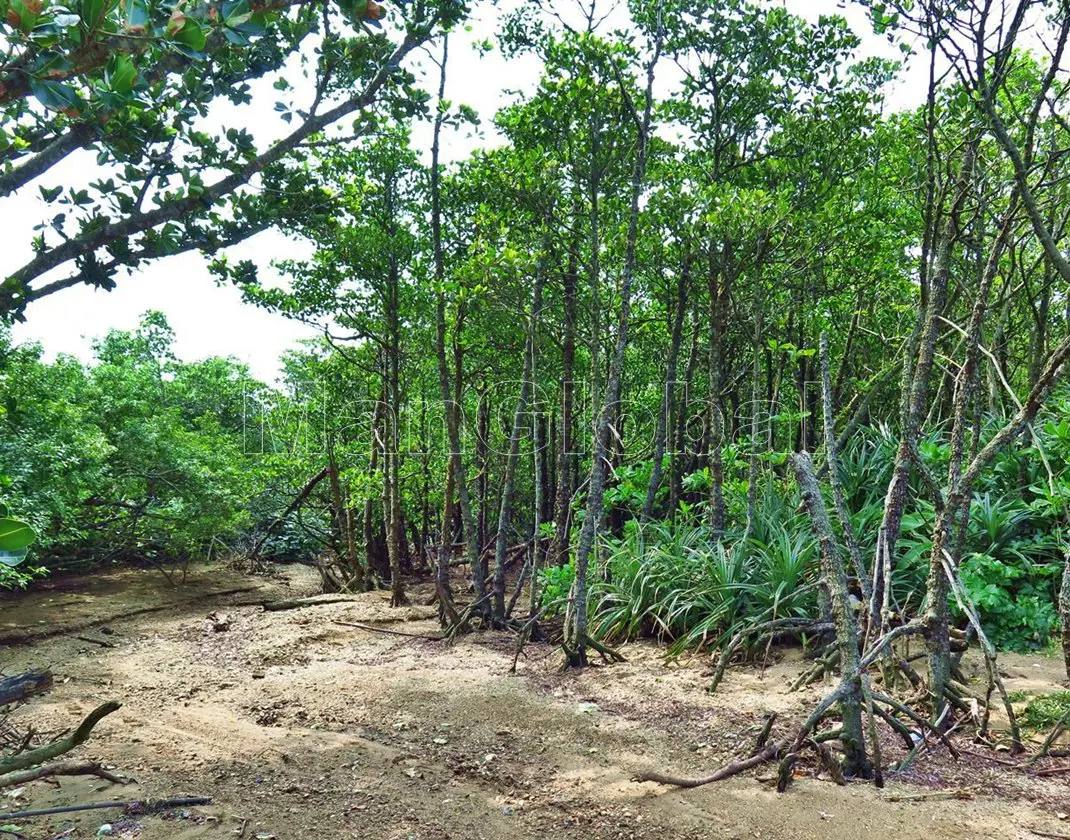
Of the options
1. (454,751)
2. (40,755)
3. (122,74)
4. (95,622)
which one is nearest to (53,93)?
(122,74)

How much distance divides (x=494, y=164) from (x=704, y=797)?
5.81 metres

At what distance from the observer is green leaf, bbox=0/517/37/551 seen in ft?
4.67

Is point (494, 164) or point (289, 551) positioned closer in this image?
point (494, 164)

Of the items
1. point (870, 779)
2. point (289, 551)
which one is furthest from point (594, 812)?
point (289, 551)

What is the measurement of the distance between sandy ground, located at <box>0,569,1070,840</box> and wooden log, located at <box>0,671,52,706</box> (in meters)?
1.01

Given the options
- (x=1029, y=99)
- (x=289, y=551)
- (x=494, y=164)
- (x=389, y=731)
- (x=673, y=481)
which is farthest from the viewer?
(x=289, y=551)

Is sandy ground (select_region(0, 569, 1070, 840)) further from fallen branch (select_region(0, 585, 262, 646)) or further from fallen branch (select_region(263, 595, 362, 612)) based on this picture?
fallen branch (select_region(263, 595, 362, 612))

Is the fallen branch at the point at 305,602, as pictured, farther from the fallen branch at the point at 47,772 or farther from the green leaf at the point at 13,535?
the green leaf at the point at 13,535

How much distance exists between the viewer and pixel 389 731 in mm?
4715

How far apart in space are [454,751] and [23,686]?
100 inches

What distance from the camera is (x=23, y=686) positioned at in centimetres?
236

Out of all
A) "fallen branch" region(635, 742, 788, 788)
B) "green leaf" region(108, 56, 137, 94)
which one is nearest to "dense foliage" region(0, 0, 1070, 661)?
"green leaf" region(108, 56, 137, 94)

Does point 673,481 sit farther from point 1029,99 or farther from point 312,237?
point 312,237

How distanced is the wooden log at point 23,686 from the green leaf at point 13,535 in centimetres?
119
